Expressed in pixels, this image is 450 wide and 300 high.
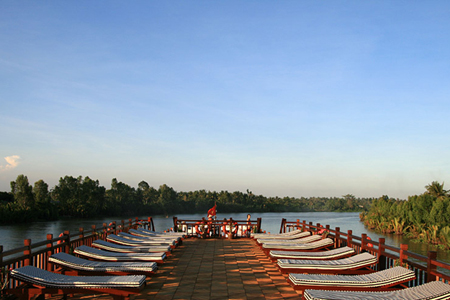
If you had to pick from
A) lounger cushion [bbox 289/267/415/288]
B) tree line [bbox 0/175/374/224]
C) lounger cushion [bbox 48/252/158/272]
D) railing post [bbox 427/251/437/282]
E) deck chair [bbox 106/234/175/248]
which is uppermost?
railing post [bbox 427/251/437/282]

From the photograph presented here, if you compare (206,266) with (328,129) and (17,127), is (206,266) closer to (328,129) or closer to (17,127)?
(328,129)

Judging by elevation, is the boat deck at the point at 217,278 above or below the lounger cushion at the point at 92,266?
below

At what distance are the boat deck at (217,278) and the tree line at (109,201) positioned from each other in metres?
54.0

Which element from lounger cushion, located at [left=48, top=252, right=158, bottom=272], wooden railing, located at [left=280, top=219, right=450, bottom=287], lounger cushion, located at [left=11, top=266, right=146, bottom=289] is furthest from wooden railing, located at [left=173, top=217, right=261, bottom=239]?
lounger cushion, located at [left=11, top=266, right=146, bottom=289]

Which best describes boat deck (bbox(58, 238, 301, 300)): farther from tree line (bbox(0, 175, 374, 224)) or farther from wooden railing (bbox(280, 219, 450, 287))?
tree line (bbox(0, 175, 374, 224))

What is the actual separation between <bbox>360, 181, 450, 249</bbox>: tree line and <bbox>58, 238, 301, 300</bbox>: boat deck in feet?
90.2

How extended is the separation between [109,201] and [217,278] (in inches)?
2665

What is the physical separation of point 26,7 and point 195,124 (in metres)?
15.1

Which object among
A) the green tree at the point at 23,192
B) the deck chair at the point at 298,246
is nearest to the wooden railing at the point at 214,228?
the deck chair at the point at 298,246

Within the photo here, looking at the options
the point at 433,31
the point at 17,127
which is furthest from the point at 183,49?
the point at 17,127

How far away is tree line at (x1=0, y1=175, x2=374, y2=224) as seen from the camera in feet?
189

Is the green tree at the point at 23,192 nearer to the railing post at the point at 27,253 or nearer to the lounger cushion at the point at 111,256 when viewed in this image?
the lounger cushion at the point at 111,256

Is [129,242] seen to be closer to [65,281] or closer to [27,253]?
[27,253]

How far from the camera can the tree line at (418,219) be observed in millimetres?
32562
